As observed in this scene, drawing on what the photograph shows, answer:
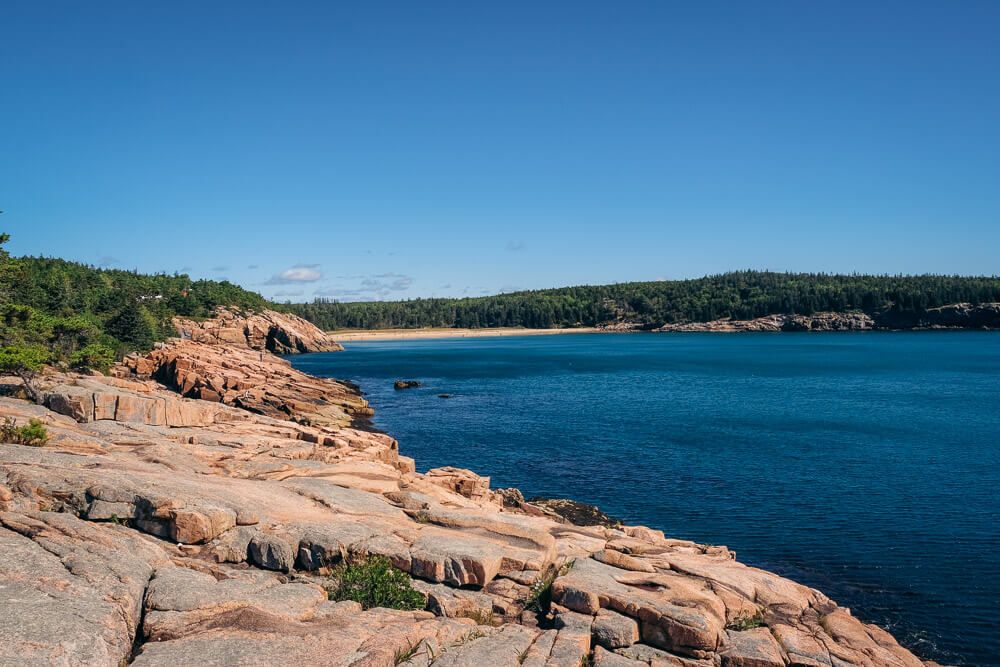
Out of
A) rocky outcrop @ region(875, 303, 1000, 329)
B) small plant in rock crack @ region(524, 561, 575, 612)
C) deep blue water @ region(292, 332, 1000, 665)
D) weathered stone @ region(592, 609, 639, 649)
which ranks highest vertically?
rocky outcrop @ region(875, 303, 1000, 329)

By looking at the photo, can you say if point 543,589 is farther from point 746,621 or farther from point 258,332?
point 258,332

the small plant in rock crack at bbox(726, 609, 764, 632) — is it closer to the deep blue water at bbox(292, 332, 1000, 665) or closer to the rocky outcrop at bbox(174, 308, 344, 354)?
the deep blue water at bbox(292, 332, 1000, 665)

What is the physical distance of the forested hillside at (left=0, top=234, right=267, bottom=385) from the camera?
32.7 m

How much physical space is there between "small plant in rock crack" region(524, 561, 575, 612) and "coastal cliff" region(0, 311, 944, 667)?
0.05 metres

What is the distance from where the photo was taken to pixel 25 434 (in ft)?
70.5

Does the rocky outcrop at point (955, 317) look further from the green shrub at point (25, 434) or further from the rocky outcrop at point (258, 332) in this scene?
the green shrub at point (25, 434)

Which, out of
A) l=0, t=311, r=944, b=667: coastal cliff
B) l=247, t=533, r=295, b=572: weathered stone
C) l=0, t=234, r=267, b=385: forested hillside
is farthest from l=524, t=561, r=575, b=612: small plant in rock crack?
l=0, t=234, r=267, b=385: forested hillside

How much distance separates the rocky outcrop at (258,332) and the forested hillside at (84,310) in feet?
12.4

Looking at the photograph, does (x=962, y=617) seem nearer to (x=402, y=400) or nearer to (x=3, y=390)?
(x=3, y=390)

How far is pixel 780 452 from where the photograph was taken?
1809 inches

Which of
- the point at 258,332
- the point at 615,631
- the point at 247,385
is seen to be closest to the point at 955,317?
the point at 258,332

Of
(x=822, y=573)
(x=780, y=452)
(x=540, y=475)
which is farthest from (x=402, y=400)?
(x=822, y=573)

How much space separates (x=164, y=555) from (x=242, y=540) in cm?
204

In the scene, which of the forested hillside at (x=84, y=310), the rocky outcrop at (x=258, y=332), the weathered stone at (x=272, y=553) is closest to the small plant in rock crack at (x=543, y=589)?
the weathered stone at (x=272, y=553)
